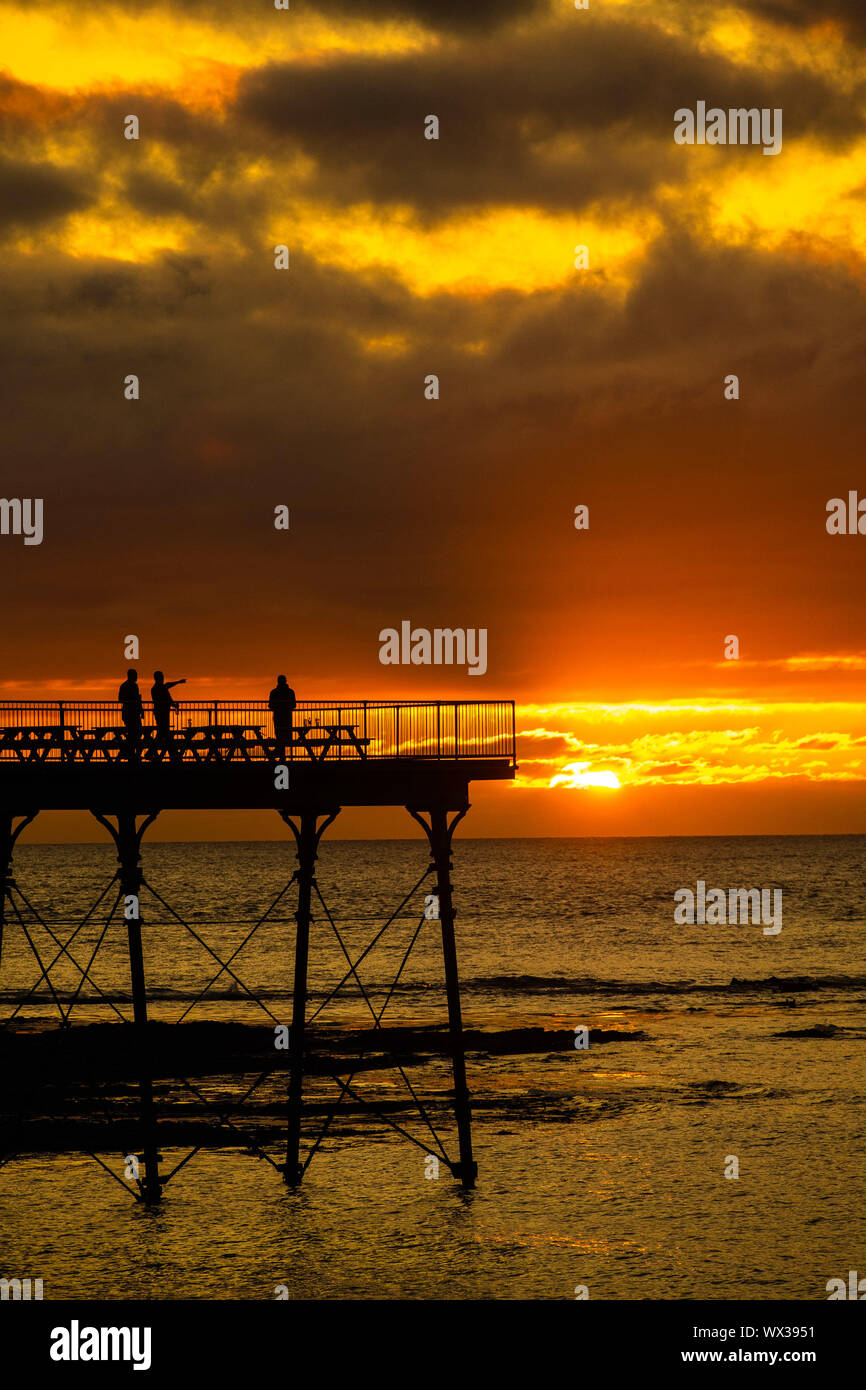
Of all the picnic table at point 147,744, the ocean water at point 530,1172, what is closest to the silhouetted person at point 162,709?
the picnic table at point 147,744

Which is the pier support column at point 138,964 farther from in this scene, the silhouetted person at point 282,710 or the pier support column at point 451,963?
the pier support column at point 451,963

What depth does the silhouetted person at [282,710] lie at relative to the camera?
27.0 m

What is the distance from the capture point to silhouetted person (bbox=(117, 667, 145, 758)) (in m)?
26.7

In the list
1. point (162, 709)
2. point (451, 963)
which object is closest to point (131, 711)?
point (162, 709)

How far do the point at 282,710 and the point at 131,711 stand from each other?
276 centimetres

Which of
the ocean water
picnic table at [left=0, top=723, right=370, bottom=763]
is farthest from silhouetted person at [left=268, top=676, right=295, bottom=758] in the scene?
the ocean water

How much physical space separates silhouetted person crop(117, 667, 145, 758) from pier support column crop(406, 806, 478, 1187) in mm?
5261

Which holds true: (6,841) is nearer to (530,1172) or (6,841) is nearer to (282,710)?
(282,710)

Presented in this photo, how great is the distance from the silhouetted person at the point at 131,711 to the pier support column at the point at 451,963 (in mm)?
5261

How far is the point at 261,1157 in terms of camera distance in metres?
32.5

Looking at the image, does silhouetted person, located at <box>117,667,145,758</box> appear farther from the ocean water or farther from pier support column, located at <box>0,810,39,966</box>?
the ocean water
